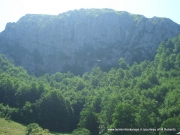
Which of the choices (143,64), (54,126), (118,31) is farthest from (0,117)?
(118,31)

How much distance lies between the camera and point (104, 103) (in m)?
98.8

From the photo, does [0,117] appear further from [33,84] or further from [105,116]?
[105,116]

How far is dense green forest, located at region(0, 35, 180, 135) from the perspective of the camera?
231ft

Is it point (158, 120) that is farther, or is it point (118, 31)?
point (118, 31)

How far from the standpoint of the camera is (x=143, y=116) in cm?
6806

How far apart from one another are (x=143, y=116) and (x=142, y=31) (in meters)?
139

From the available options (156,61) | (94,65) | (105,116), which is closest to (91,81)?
(94,65)

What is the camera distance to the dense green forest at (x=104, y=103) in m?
70.3

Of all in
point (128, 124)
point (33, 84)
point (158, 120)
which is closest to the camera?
point (128, 124)

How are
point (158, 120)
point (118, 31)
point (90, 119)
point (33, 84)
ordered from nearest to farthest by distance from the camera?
point (158, 120)
point (90, 119)
point (33, 84)
point (118, 31)

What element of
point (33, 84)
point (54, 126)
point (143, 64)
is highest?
point (143, 64)

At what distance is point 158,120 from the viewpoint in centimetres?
7419

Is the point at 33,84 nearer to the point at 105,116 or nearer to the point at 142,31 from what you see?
the point at 105,116

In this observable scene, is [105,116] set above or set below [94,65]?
below
